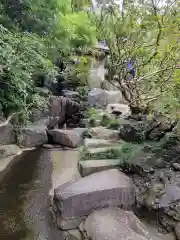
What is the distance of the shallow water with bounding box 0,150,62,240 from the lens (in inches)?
148

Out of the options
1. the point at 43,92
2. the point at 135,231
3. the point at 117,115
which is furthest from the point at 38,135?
the point at 135,231

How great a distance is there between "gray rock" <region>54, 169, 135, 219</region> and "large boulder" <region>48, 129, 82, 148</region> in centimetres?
348

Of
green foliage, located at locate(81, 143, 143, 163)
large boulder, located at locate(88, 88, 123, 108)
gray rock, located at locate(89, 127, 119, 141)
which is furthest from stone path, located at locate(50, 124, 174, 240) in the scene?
large boulder, located at locate(88, 88, 123, 108)

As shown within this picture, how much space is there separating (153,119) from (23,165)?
3692 mm

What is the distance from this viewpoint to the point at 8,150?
Result: 687cm

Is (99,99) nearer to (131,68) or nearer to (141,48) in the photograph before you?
(131,68)

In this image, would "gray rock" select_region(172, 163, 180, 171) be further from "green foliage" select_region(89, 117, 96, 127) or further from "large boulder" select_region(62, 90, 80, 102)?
"large boulder" select_region(62, 90, 80, 102)

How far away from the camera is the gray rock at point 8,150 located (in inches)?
261

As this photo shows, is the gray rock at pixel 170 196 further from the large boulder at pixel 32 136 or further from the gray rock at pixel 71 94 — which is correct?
the gray rock at pixel 71 94

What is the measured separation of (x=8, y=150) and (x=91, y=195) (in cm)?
366

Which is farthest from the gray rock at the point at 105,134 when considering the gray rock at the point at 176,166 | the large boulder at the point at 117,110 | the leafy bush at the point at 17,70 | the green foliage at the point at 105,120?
the gray rock at the point at 176,166

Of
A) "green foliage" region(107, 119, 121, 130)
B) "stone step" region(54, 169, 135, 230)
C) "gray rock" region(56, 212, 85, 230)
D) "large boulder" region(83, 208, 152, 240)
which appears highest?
"green foliage" region(107, 119, 121, 130)

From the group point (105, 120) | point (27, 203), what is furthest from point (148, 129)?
point (27, 203)

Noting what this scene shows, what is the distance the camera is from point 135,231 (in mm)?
3520
